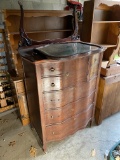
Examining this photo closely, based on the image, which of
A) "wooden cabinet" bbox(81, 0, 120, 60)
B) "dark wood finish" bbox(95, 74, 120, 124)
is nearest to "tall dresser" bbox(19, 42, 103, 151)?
"dark wood finish" bbox(95, 74, 120, 124)

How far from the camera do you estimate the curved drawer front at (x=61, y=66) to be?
1.07m

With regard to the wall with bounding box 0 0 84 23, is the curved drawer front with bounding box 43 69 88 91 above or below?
below

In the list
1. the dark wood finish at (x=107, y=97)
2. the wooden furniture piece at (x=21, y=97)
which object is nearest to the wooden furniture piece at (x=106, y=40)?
the dark wood finish at (x=107, y=97)

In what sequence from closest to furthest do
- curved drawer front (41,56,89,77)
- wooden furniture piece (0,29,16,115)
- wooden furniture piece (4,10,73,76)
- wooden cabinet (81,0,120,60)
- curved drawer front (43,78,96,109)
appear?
curved drawer front (41,56,89,77) → curved drawer front (43,78,96,109) → wooden furniture piece (4,10,73,76) → wooden cabinet (81,0,120,60) → wooden furniture piece (0,29,16,115)

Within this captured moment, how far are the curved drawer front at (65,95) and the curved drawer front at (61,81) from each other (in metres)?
0.05

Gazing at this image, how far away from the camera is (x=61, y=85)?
1.18 meters

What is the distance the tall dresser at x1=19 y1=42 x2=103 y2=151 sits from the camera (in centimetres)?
109

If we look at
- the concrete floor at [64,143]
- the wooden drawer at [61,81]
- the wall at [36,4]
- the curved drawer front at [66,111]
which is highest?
the wall at [36,4]

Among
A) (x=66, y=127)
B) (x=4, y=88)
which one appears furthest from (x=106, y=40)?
(x=4, y=88)

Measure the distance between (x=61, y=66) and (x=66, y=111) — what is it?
20.3 inches

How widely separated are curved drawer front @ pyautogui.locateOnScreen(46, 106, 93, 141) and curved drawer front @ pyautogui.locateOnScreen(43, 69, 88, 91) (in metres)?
0.46

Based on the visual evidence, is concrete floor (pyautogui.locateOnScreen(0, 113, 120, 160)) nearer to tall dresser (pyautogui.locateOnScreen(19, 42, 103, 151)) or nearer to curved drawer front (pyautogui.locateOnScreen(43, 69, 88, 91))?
tall dresser (pyautogui.locateOnScreen(19, 42, 103, 151))

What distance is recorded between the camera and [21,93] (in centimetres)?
167

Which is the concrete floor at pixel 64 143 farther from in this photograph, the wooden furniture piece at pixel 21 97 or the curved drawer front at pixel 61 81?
the curved drawer front at pixel 61 81
